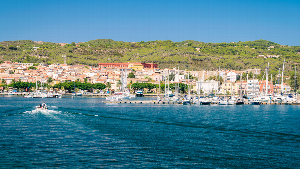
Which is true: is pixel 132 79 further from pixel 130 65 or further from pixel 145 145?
pixel 145 145

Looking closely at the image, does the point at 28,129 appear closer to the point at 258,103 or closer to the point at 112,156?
the point at 112,156

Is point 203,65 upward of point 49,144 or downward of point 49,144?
upward

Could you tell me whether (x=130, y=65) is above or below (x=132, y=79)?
above

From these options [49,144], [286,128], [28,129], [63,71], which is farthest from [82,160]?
[63,71]

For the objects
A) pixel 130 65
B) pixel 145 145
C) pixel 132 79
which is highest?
pixel 130 65

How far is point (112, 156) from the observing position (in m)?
20.9

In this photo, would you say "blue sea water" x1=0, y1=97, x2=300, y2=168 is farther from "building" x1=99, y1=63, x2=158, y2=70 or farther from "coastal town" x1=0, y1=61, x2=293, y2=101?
"building" x1=99, y1=63, x2=158, y2=70

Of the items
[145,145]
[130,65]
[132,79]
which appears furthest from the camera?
[130,65]

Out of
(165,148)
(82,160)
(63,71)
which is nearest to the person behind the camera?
(82,160)

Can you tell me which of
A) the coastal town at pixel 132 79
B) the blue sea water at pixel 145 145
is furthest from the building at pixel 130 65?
the blue sea water at pixel 145 145

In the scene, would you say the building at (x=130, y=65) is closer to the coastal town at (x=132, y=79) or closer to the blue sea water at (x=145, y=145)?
the coastal town at (x=132, y=79)

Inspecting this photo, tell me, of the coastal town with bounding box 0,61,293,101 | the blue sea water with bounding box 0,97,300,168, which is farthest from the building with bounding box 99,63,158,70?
the blue sea water with bounding box 0,97,300,168

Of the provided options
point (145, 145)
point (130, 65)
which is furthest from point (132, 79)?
point (145, 145)

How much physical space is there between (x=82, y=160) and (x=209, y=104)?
157 feet
